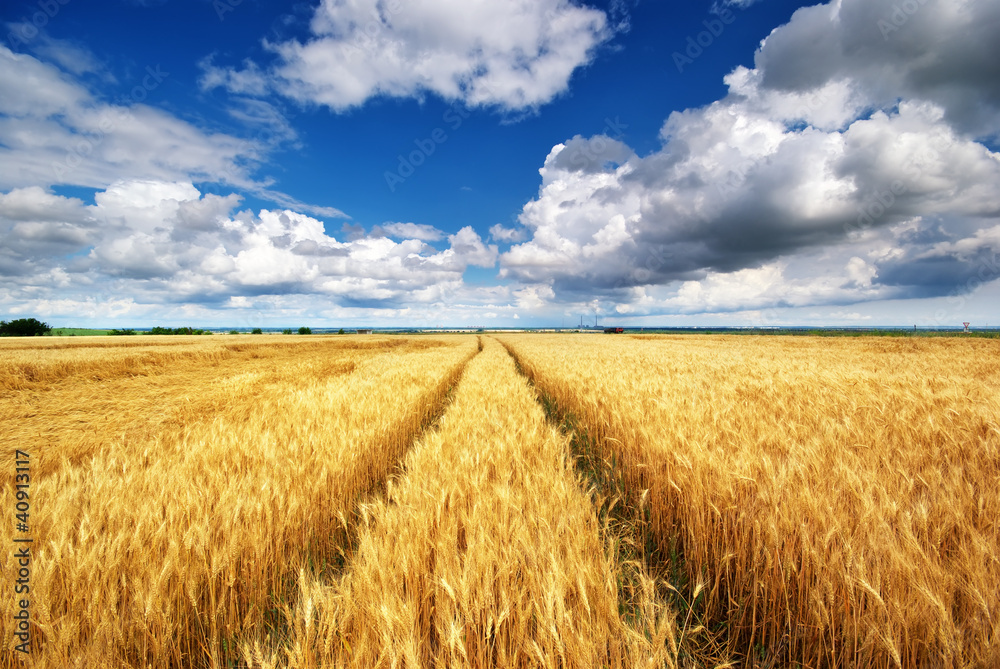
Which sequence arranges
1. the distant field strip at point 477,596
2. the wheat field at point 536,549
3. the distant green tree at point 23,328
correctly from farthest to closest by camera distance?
the distant green tree at point 23,328
the wheat field at point 536,549
the distant field strip at point 477,596

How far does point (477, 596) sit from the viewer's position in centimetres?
156

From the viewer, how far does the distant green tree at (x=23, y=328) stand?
170 feet

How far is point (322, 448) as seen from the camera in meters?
3.65

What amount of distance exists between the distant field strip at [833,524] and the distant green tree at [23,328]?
8307cm

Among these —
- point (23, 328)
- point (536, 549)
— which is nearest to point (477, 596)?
point (536, 549)

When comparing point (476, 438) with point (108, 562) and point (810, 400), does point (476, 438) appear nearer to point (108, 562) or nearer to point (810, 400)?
point (108, 562)

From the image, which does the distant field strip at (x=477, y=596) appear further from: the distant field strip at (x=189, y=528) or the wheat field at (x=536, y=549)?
the distant field strip at (x=189, y=528)

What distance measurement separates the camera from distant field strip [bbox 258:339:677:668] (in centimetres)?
131

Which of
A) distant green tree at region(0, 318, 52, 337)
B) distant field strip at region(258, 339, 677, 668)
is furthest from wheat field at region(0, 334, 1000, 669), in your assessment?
distant green tree at region(0, 318, 52, 337)

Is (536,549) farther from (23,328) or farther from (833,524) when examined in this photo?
(23,328)

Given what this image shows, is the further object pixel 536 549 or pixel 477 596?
pixel 536 549

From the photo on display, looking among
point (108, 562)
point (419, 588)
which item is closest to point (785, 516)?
point (419, 588)

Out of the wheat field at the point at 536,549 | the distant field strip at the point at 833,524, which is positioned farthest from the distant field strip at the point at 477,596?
the distant field strip at the point at 833,524

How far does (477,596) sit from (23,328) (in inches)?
3437
